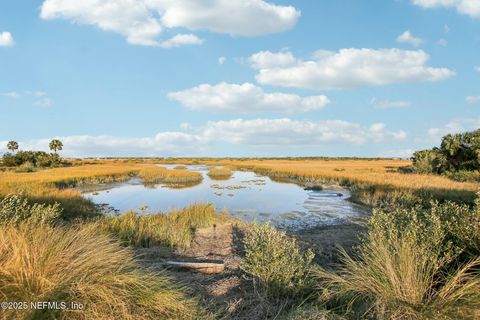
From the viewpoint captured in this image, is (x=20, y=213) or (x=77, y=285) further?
(x=20, y=213)

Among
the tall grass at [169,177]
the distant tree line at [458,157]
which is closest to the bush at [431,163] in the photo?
the distant tree line at [458,157]

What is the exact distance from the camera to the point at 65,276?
13.1 ft

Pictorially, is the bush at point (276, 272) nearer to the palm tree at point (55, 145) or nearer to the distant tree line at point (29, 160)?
the distant tree line at point (29, 160)

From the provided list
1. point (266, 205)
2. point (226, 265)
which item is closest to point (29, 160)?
point (266, 205)

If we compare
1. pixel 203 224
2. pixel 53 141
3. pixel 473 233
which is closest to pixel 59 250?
pixel 473 233

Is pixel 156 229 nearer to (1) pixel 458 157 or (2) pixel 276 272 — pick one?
(2) pixel 276 272

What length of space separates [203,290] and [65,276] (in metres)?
2.29

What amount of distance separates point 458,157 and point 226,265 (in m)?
38.3

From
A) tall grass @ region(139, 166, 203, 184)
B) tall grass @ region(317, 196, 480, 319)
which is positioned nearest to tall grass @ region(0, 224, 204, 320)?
tall grass @ region(317, 196, 480, 319)

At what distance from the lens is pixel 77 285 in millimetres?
3820

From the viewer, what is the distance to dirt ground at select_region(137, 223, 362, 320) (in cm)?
475

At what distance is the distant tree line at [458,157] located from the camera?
33.4 metres

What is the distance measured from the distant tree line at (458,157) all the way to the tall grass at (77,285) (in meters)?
34.6

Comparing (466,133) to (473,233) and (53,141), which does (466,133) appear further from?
(53,141)
